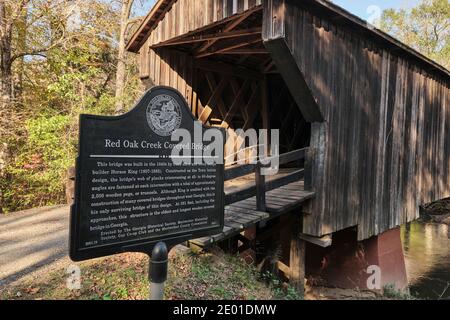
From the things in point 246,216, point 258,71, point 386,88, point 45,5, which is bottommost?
point 246,216

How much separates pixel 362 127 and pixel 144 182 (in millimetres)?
5322

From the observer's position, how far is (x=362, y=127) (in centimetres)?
675

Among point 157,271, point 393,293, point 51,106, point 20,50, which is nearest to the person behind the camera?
point 157,271

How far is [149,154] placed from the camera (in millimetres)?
2893

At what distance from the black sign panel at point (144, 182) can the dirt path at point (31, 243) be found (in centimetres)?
246

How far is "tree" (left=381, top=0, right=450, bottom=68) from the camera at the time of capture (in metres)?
27.3

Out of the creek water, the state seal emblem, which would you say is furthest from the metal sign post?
the creek water

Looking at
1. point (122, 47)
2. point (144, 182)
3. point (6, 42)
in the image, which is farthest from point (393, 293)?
point (122, 47)

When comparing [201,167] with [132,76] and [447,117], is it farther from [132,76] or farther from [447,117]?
[132,76]

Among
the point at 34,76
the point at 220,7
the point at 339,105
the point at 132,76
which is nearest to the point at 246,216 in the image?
the point at 339,105

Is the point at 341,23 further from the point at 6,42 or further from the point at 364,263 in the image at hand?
the point at 6,42

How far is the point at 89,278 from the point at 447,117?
35.9 feet

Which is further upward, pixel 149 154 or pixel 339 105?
pixel 339 105

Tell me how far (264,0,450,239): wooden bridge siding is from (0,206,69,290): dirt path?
4.40 metres
